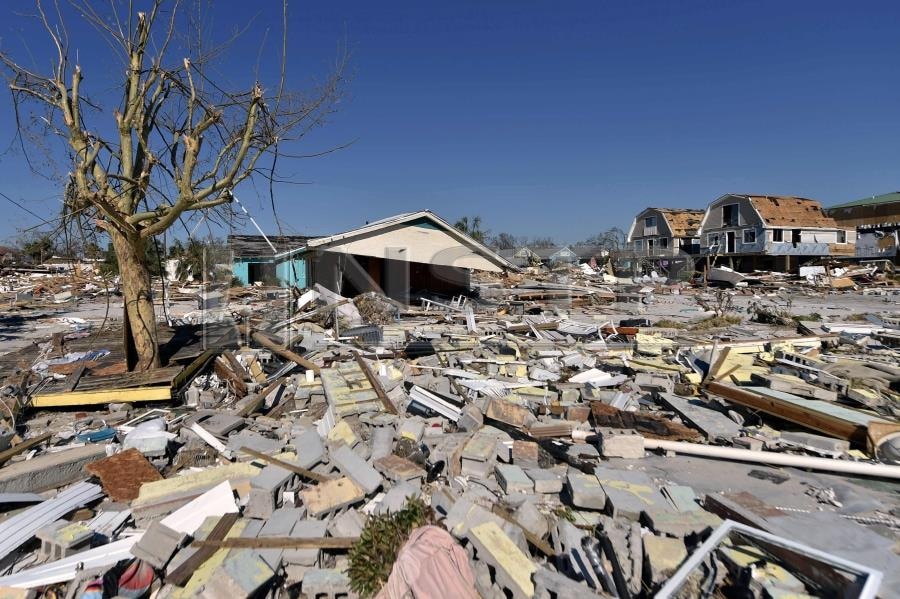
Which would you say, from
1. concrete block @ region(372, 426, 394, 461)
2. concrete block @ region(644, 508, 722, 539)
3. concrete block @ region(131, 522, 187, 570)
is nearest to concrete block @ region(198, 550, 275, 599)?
concrete block @ region(131, 522, 187, 570)

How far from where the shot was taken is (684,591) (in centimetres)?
257

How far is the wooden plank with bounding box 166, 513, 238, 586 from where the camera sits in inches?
124

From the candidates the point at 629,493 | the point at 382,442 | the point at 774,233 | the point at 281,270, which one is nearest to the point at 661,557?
the point at 629,493

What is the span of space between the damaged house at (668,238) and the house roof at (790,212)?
19.2 feet

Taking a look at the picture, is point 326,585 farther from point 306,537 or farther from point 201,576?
point 201,576

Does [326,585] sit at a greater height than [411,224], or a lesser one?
lesser

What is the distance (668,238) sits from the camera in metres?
43.1

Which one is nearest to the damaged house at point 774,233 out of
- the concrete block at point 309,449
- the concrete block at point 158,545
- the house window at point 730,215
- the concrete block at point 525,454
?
the house window at point 730,215

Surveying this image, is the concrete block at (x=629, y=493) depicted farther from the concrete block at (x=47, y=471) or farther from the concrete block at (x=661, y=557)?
the concrete block at (x=47, y=471)

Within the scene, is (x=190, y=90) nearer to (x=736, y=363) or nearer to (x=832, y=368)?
(x=736, y=363)

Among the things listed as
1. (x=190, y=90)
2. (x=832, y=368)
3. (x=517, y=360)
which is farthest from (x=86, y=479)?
(x=832, y=368)

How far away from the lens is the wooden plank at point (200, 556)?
3146 millimetres

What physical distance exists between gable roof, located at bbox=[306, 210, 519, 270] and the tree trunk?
28.2ft

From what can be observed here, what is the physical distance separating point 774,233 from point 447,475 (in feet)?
134
